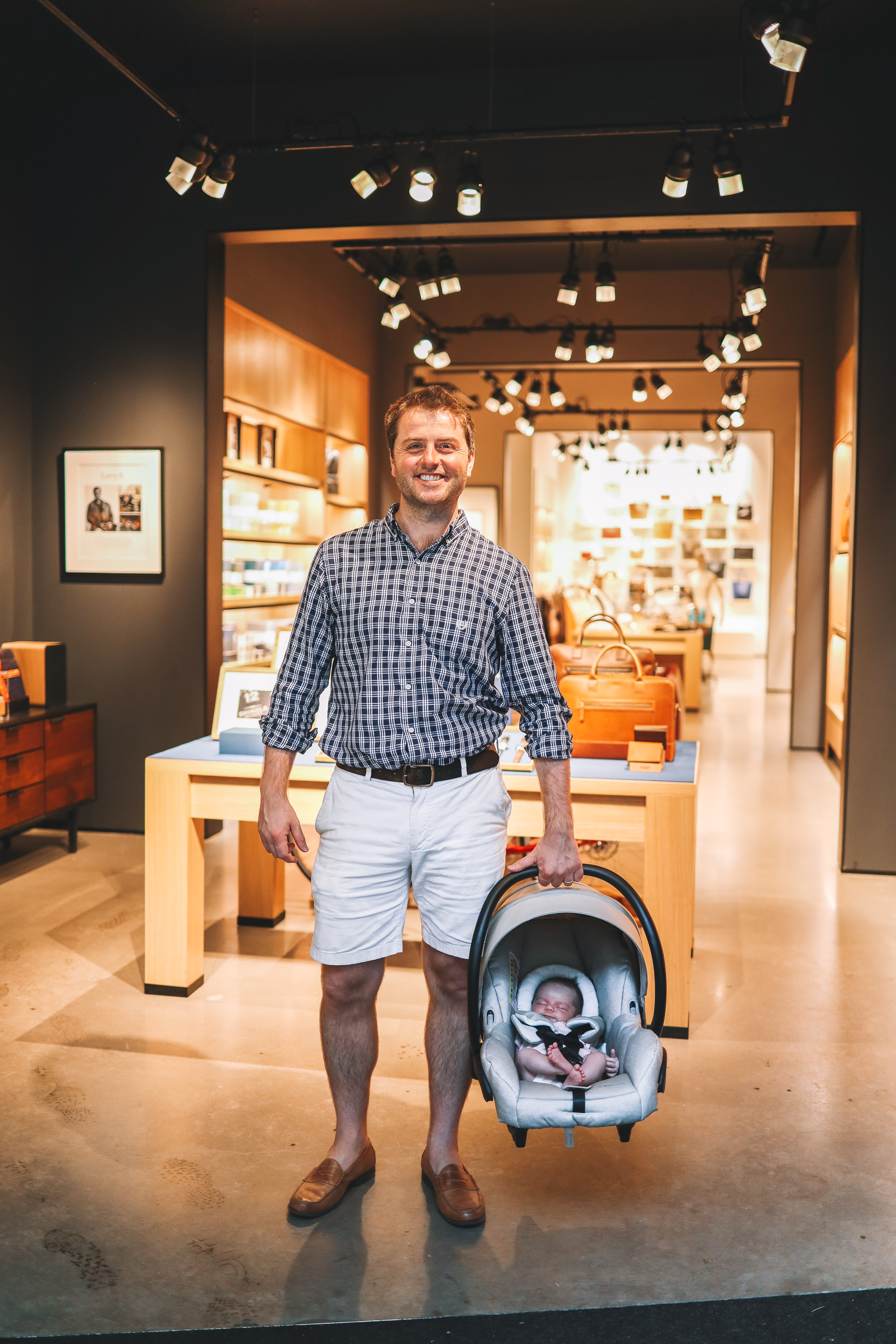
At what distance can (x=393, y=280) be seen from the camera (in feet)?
22.4

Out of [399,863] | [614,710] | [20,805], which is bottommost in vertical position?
[20,805]

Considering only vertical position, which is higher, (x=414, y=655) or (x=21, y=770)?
(x=414, y=655)

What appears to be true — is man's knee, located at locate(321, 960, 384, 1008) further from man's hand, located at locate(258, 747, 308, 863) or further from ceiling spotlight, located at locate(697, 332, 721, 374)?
ceiling spotlight, located at locate(697, 332, 721, 374)

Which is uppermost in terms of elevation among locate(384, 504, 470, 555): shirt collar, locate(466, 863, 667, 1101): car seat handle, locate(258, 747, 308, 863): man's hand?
locate(384, 504, 470, 555): shirt collar

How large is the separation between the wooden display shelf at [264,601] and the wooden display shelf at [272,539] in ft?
1.28

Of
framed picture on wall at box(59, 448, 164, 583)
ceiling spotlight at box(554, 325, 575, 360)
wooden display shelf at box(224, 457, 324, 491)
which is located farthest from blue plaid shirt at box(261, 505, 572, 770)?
ceiling spotlight at box(554, 325, 575, 360)

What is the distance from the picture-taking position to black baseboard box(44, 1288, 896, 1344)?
212 cm

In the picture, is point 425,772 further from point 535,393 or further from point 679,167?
point 535,393

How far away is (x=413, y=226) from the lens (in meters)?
5.73

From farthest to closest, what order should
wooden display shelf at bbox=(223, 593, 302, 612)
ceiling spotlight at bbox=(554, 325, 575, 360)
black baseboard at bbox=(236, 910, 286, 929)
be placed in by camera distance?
ceiling spotlight at bbox=(554, 325, 575, 360), wooden display shelf at bbox=(223, 593, 302, 612), black baseboard at bbox=(236, 910, 286, 929)

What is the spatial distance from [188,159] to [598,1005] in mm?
3950

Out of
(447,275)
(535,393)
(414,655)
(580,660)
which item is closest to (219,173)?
(447,275)

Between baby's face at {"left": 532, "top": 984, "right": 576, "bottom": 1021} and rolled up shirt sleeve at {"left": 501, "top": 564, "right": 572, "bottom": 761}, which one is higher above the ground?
rolled up shirt sleeve at {"left": 501, "top": 564, "right": 572, "bottom": 761}

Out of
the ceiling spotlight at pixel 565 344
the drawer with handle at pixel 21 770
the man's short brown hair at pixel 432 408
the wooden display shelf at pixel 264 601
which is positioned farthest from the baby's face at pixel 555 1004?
the ceiling spotlight at pixel 565 344
